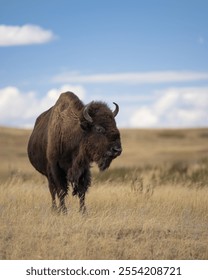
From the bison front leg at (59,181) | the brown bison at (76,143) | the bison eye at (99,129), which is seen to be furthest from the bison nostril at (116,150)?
the bison front leg at (59,181)

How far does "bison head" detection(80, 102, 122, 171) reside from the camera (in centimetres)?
1180

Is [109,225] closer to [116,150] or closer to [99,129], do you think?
[116,150]

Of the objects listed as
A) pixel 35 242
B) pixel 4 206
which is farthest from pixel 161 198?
pixel 35 242

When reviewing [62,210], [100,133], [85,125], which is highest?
[85,125]

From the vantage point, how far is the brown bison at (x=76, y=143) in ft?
39.6

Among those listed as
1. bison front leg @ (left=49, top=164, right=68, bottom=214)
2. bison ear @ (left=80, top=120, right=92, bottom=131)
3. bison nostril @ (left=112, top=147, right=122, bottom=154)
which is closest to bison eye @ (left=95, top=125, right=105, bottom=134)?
bison ear @ (left=80, top=120, right=92, bottom=131)

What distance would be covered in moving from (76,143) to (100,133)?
2.64 feet

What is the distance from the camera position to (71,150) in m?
12.9

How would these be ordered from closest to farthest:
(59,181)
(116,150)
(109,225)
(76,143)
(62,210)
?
(109,225) → (116,150) → (62,210) → (76,143) → (59,181)

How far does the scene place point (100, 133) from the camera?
476 inches

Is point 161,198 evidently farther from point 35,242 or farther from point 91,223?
point 35,242

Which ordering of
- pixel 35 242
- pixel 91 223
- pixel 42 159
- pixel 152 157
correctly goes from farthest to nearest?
pixel 152 157 < pixel 42 159 < pixel 91 223 < pixel 35 242

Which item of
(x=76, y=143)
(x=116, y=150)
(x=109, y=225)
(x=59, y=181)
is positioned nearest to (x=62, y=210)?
(x=59, y=181)
